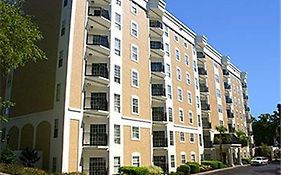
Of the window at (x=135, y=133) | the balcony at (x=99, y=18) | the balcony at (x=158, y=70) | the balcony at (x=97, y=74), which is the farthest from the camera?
the balcony at (x=158, y=70)

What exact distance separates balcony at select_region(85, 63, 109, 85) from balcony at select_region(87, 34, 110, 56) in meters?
1.42

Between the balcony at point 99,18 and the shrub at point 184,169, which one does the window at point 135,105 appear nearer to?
the balcony at point 99,18

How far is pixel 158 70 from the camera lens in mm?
43594

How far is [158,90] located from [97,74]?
1173 cm

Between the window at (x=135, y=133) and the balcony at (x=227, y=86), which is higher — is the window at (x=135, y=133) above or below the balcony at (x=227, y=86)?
below

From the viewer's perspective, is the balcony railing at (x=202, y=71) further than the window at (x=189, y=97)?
Yes

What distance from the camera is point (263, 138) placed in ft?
340

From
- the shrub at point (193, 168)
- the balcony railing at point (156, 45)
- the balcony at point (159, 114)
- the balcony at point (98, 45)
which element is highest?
the balcony railing at point (156, 45)

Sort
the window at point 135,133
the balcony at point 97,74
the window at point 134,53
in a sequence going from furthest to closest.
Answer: the window at point 134,53 < the window at point 135,133 < the balcony at point 97,74

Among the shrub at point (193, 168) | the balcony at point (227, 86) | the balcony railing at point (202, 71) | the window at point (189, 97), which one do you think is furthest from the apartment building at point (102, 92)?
the balcony at point (227, 86)

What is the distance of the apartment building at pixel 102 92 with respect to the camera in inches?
1174

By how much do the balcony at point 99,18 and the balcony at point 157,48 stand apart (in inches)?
394

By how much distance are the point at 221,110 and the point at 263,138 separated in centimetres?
4582

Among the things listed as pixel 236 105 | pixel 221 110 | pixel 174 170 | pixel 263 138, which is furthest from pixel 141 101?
pixel 263 138
